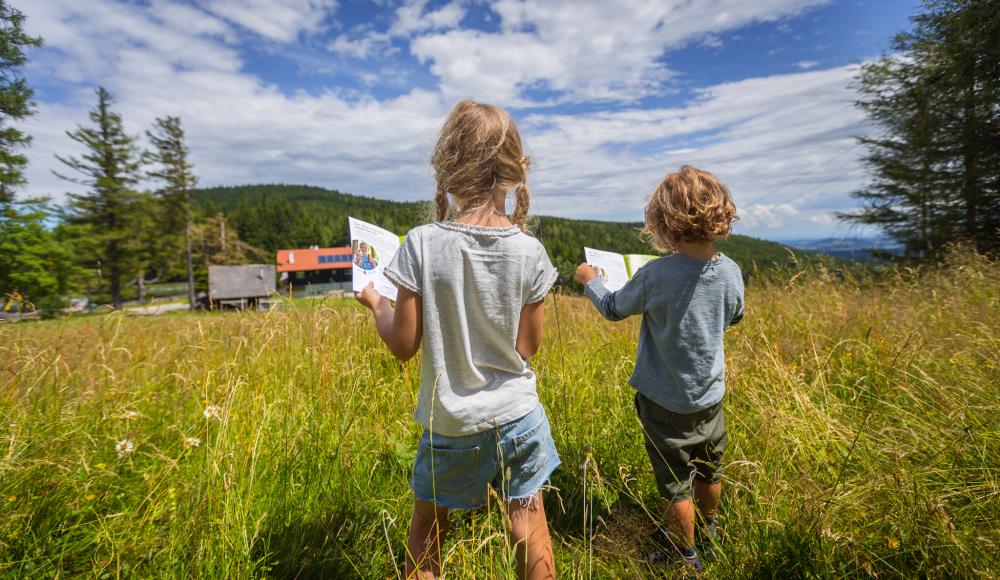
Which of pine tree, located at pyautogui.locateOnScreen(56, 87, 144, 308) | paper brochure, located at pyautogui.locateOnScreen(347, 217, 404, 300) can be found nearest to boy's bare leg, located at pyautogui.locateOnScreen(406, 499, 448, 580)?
paper brochure, located at pyautogui.locateOnScreen(347, 217, 404, 300)

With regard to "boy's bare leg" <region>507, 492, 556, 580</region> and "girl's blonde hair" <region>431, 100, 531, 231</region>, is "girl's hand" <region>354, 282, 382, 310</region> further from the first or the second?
"boy's bare leg" <region>507, 492, 556, 580</region>

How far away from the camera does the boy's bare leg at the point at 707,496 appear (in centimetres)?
181

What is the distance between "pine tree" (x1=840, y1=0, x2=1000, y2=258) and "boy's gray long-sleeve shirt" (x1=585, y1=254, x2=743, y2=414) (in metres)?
12.1

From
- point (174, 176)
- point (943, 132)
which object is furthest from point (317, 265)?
point (943, 132)

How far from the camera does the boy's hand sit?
204cm

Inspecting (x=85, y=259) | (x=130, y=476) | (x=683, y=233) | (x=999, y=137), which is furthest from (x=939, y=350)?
(x=85, y=259)

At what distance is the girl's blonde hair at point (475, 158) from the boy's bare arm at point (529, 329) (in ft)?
1.20

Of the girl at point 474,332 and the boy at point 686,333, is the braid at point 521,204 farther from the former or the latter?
the boy at point 686,333

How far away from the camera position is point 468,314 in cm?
131

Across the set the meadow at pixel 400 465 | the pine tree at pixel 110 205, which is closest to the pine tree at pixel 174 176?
the pine tree at pixel 110 205

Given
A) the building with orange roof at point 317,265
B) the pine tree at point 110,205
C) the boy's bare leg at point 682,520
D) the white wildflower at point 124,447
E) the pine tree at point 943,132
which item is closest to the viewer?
the boy's bare leg at point 682,520

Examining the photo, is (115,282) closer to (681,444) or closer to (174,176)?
(174,176)

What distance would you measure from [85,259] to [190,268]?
27.2ft

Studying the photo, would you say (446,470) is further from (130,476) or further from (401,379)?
(401,379)
